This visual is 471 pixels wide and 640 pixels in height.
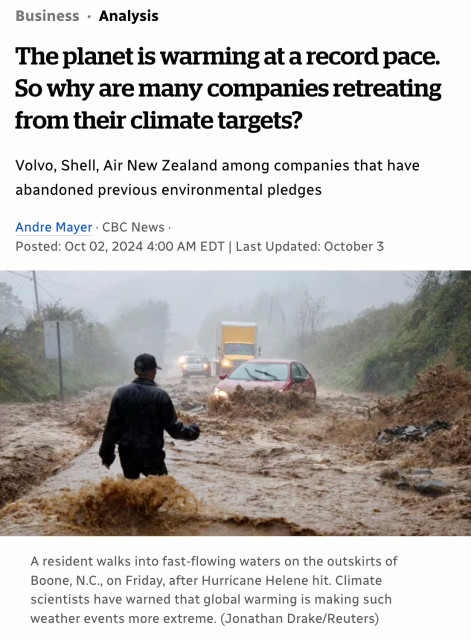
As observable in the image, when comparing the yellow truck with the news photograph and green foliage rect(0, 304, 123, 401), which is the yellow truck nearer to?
the news photograph

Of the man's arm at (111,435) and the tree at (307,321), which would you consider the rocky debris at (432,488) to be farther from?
the tree at (307,321)

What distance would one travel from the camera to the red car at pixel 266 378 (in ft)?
46.3

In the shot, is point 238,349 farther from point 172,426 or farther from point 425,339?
point 172,426

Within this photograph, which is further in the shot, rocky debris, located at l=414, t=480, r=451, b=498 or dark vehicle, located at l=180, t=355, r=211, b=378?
dark vehicle, located at l=180, t=355, r=211, b=378

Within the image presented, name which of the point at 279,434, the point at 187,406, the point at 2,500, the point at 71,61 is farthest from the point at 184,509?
the point at 187,406

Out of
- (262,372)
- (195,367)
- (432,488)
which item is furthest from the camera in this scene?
(195,367)

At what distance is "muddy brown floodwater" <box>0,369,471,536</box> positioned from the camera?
5195 mm

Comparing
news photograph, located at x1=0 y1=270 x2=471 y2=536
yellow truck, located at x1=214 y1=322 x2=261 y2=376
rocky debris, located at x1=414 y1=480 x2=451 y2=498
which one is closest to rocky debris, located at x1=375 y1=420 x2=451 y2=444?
news photograph, located at x1=0 y1=270 x2=471 y2=536

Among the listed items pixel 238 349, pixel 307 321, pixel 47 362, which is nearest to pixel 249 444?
pixel 47 362

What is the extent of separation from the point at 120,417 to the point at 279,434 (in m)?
7.59

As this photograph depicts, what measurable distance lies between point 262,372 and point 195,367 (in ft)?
70.5

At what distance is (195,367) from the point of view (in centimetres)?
3616
